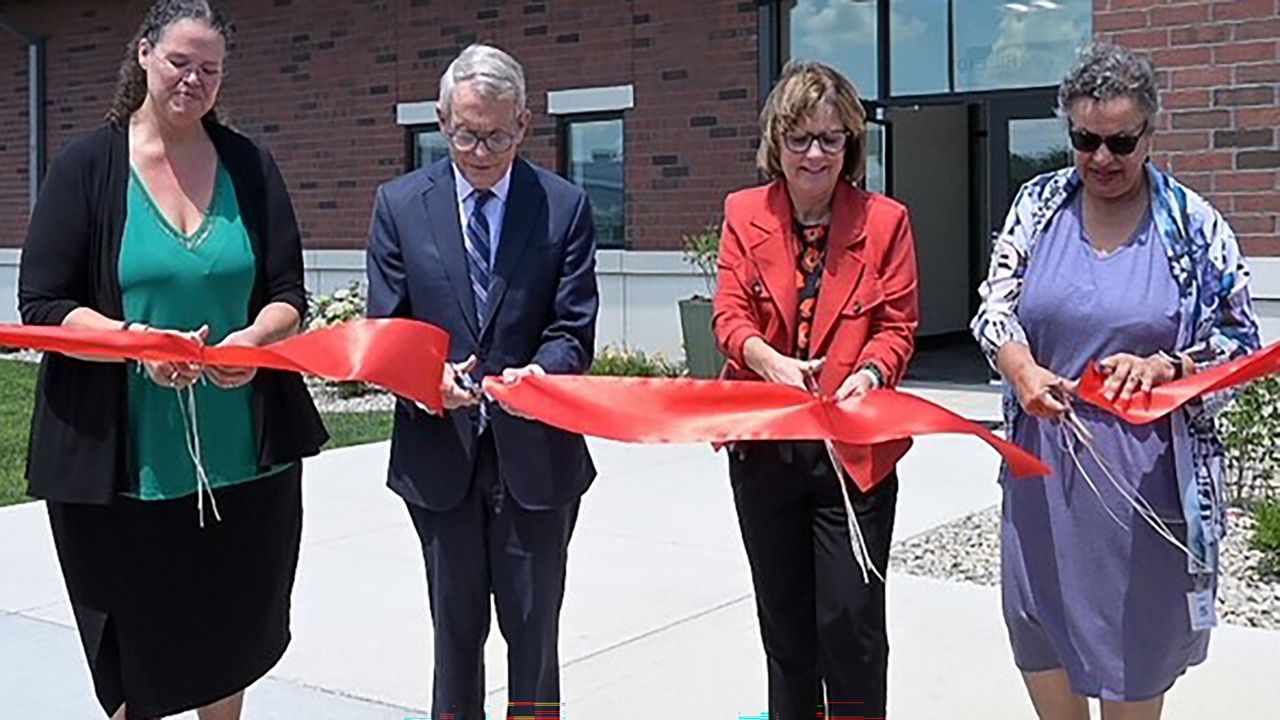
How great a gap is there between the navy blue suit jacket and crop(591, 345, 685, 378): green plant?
875cm

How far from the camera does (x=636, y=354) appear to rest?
13.5 metres

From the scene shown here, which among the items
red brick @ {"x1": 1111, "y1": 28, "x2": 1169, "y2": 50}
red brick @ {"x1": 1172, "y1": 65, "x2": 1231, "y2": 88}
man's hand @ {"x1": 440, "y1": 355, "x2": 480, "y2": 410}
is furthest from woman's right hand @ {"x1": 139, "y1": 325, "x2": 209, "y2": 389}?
red brick @ {"x1": 1172, "y1": 65, "x2": 1231, "y2": 88}

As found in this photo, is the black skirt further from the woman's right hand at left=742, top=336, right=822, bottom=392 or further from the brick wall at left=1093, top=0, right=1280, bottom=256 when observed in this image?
the brick wall at left=1093, top=0, right=1280, bottom=256

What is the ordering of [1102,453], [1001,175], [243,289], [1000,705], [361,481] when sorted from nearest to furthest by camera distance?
[1102,453] → [243,289] → [1000,705] → [361,481] → [1001,175]

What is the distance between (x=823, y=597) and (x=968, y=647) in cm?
191

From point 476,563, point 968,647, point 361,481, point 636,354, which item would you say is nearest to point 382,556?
point 361,481

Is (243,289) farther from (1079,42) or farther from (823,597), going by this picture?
(1079,42)

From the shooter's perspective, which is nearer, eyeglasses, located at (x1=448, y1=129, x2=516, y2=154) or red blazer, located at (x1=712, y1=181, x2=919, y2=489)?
eyeglasses, located at (x1=448, y1=129, x2=516, y2=154)

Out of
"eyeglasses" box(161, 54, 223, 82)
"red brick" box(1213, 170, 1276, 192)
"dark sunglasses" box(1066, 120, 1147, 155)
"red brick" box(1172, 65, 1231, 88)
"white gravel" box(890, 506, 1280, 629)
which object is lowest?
"white gravel" box(890, 506, 1280, 629)

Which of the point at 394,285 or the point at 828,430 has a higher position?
the point at 394,285

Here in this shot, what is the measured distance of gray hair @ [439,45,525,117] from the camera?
335 centimetres

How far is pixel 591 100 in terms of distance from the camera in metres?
13.6

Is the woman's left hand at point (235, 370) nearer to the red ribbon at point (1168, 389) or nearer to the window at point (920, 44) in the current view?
the red ribbon at point (1168, 389)

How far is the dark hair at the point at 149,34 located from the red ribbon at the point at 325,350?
59 centimetres
